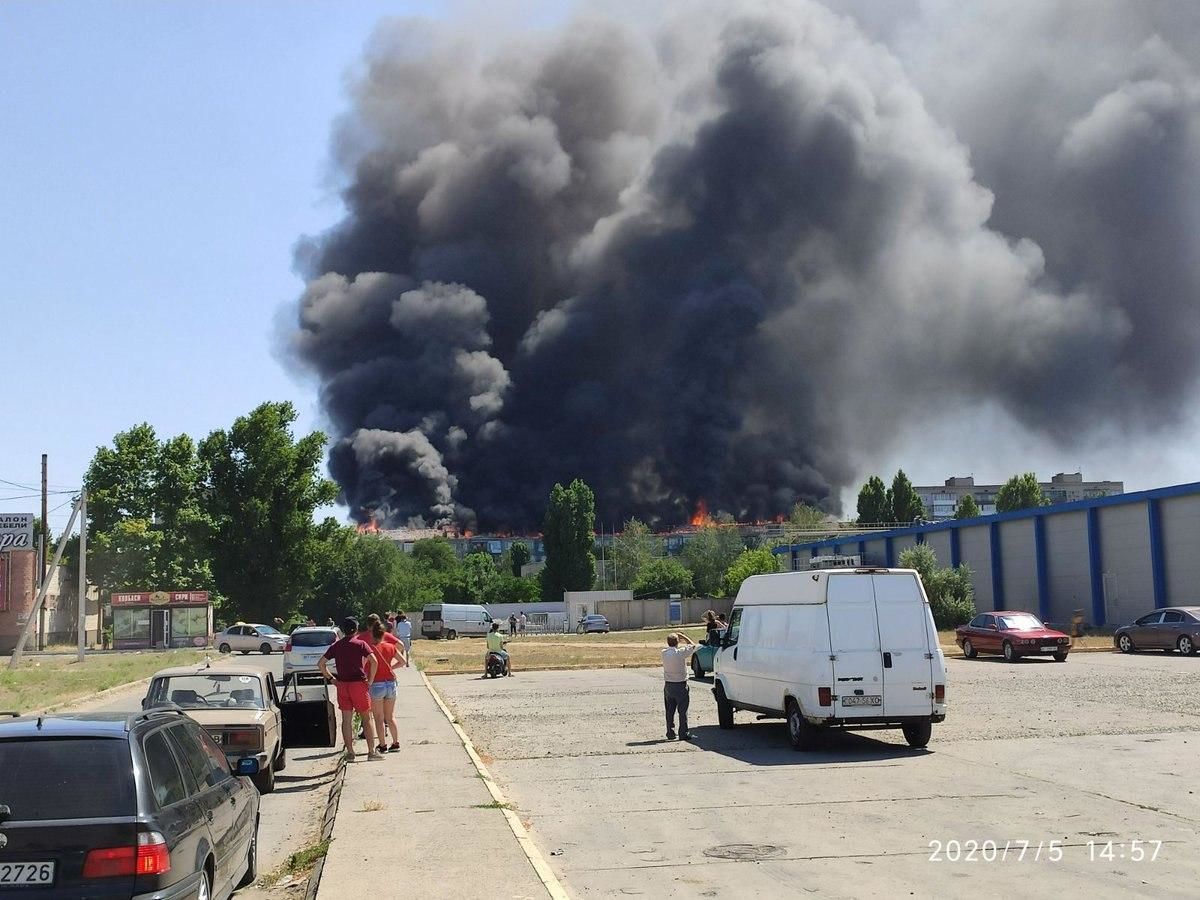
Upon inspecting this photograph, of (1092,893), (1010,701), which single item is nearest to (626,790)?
(1092,893)

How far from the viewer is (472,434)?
435 ft

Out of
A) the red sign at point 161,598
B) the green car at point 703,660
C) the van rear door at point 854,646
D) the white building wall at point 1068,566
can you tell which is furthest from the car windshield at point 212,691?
the red sign at point 161,598

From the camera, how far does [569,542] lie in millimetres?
100062

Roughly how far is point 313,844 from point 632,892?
3.20 metres

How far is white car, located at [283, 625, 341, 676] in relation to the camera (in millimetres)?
28250

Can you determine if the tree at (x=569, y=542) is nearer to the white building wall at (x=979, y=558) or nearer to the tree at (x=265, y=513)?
the tree at (x=265, y=513)

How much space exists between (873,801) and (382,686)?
6670mm

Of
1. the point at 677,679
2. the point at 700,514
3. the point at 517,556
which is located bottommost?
the point at 677,679

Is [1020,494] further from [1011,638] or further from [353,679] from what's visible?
[353,679]

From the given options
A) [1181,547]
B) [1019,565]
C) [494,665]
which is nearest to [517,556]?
[1019,565]

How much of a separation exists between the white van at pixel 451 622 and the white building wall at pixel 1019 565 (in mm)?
32766

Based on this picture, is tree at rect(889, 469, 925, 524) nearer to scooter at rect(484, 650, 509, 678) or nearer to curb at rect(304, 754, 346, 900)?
scooter at rect(484, 650, 509, 678)

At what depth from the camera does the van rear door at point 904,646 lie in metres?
13.8

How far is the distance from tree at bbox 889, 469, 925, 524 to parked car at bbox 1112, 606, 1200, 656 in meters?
87.3
